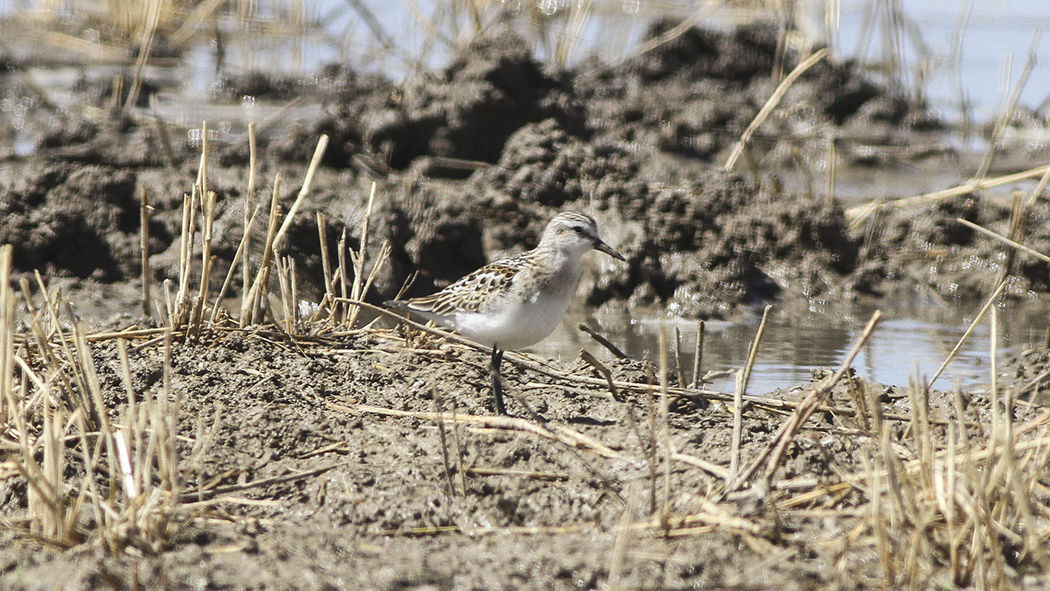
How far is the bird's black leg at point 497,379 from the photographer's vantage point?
17.9 feet

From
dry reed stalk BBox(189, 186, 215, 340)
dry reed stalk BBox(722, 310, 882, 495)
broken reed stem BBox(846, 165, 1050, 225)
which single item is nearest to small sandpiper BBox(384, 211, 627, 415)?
dry reed stalk BBox(189, 186, 215, 340)

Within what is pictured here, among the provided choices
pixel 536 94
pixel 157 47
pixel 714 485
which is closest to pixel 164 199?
pixel 536 94

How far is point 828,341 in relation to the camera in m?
8.15

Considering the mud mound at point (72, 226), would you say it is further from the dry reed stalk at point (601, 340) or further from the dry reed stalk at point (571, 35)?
the dry reed stalk at point (571, 35)

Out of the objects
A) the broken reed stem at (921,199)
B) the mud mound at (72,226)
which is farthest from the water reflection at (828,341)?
the mud mound at (72,226)

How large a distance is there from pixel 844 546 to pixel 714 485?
0.76 meters

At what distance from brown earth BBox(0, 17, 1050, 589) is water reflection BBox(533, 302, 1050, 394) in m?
0.31

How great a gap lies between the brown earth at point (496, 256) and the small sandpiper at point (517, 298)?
24 cm

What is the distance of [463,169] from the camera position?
10.3 m

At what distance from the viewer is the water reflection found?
725cm

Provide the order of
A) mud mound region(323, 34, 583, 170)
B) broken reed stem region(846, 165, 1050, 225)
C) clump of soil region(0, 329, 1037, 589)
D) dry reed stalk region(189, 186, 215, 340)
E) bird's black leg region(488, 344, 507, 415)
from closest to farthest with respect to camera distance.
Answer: clump of soil region(0, 329, 1037, 589)
bird's black leg region(488, 344, 507, 415)
dry reed stalk region(189, 186, 215, 340)
broken reed stem region(846, 165, 1050, 225)
mud mound region(323, 34, 583, 170)

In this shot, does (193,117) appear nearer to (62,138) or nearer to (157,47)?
(62,138)

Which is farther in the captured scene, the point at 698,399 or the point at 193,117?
the point at 193,117

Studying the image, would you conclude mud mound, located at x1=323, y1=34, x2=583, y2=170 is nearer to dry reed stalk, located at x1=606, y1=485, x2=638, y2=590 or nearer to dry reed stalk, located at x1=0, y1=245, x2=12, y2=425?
dry reed stalk, located at x1=0, y1=245, x2=12, y2=425
